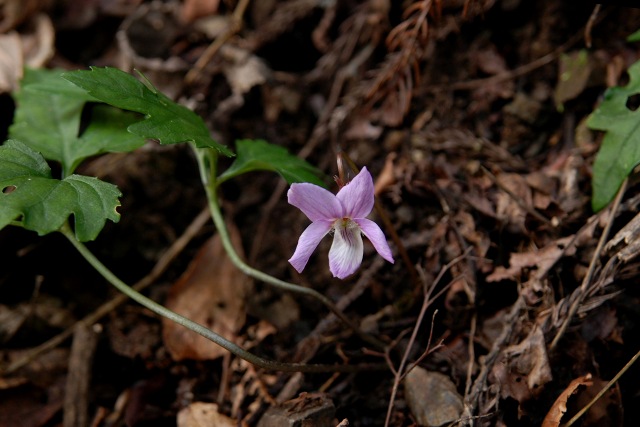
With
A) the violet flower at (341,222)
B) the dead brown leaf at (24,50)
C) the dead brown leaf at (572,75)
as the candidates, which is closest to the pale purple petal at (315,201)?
the violet flower at (341,222)

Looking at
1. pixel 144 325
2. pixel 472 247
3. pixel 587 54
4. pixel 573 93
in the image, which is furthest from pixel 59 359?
pixel 587 54

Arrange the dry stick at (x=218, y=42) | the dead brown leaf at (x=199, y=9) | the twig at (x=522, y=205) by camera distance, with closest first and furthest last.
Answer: the twig at (x=522, y=205) < the dry stick at (x=218, y=42) < the dead brown leaf at (x=199, y=9)

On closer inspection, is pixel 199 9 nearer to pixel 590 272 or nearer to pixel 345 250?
pixel 345 250

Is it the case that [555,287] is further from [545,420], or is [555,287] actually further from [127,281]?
Result: [127,281]

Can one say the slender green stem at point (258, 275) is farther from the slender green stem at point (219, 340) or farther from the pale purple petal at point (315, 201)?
the pale purple petal at point (315, 201)

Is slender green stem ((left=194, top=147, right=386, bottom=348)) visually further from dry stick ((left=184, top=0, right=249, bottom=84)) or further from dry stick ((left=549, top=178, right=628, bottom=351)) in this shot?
dry stick ((left=184, top=0, right=249, bottom=84))

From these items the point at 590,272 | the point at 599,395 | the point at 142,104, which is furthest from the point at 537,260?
the point at 142,104
